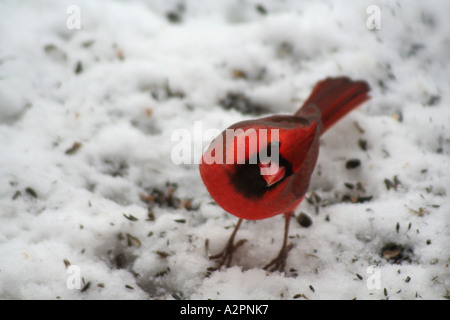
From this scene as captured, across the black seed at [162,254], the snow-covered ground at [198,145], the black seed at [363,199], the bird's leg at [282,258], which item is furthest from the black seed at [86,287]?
the black seed at [363,199]

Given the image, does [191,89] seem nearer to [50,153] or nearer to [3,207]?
[50,153]

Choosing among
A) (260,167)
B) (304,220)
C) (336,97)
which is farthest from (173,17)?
(260,167)

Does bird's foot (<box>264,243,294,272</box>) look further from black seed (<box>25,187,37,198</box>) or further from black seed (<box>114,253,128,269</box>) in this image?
black seed (<box>25,187,37,198</box>)

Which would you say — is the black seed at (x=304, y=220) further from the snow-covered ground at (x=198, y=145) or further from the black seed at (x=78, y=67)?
the black seed at (x=78, y=67)

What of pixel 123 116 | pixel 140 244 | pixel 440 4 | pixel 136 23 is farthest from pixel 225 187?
pixel 440 4

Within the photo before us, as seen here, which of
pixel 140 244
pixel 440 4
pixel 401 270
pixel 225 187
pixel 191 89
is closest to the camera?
pixel 225 187

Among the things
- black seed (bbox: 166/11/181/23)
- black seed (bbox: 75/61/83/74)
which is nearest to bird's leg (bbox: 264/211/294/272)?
black seed (bbox: 75/61/83/74)
